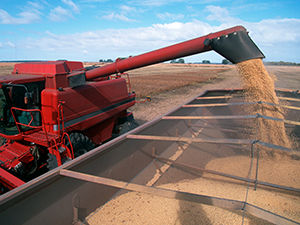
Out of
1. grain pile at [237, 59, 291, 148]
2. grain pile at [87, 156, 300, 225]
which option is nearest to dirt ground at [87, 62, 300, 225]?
grain pile at [87, 156, 300, 225]

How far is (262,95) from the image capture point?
336 cm

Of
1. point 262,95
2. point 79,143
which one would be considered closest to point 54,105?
point 79,143

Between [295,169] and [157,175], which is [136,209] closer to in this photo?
[157,175]

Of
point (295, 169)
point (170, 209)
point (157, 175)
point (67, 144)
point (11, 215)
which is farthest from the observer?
point (157, 175)

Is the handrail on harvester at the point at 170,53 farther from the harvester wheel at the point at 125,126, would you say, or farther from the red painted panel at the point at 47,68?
the harvester wheel at the point at 125,126

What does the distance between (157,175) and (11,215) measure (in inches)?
98.3

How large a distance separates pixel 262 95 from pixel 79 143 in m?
3.09

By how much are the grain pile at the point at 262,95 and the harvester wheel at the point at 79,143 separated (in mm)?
2696

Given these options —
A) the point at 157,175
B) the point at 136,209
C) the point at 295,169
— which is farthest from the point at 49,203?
the point at 295,169

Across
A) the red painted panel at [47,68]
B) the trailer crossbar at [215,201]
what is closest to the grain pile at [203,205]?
the trailer crossbar at [215,201]

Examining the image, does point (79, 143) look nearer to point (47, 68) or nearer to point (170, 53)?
point (47, 68)

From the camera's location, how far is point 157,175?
12.6ft

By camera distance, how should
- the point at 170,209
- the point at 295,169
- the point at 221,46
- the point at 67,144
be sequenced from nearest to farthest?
the point at 221,46 → the point at 170,209 → the point at 67,144 → the point at 295,169

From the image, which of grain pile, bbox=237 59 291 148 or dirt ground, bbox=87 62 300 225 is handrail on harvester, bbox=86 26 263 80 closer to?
grain pile, bbox=237 59 291 148
